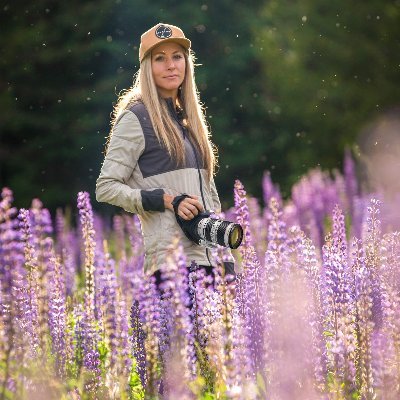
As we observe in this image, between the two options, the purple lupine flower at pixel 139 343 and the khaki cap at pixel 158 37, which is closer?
the purple lupine flower at pixel 139 343

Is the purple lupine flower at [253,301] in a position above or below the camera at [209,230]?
below

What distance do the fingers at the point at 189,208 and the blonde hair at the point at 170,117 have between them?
35 centimetres

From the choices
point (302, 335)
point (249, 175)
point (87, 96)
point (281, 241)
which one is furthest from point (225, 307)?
point (249, 175)

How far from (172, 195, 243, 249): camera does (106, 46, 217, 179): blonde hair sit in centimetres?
35

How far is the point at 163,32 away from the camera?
171 inches

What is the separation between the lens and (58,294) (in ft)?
13.4

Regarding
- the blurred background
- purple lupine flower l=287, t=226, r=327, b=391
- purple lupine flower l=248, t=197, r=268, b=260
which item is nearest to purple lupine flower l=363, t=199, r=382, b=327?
purple lupine flower l=287, t=226, r=327, b=391

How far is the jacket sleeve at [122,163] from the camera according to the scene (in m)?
4.07

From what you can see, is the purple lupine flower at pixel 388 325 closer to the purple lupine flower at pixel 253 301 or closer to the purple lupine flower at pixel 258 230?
the purple lupine flower at pixel 253 301

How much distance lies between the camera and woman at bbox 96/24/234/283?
4.03 meters

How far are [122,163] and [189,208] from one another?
0.47m

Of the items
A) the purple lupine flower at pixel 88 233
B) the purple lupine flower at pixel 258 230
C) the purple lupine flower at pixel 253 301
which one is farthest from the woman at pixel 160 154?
the purple lupine flower at pixel 258 230

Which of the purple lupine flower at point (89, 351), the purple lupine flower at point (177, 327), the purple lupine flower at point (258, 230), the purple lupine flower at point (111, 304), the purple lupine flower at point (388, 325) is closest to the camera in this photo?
the purple lupine flower at point (177, 327)

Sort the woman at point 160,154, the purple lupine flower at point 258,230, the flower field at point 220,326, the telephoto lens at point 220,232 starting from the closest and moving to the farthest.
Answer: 1. the flower field at point 220,326
2. the telephoto lens at point 220,232
3. the woman at point 160,154
4. the purple lupine flower at point 258,230
